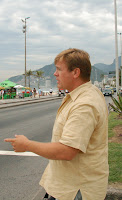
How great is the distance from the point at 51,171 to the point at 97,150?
36 cm

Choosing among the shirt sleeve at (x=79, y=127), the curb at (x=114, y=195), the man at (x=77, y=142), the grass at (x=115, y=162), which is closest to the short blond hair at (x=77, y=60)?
the man at (x=77, y=142)

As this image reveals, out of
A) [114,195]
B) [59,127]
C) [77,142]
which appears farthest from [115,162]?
[77,142]

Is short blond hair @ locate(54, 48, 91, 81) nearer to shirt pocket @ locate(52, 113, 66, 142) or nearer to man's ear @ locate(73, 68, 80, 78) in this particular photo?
man's ear @ locate(73, 68, 80, 78)

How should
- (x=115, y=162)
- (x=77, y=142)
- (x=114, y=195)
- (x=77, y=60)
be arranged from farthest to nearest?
(x=115, y=162) < (x=114, y=195) < (x=77, y=60) < (x=77, y=142)

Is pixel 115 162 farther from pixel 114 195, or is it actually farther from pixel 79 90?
pixel 79 90

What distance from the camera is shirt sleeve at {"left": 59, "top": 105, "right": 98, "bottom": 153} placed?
140 cm

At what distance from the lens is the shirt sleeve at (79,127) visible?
4.58 ft

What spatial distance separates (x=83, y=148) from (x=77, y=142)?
0.20 ft

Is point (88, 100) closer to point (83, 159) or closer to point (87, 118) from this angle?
point (87, 118)

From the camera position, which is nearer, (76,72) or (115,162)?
(76,72)

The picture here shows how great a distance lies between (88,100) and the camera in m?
1.48

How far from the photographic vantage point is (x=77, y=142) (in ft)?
4.58

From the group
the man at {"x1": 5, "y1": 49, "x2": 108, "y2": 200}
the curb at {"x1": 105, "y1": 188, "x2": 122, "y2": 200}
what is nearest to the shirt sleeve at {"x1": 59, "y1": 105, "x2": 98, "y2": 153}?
the man at {"x1": 5, "y1": 49, "x2": 108, "y2": 200}

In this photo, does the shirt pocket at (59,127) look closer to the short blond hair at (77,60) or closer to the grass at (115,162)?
the short blond hair at (77,60)
